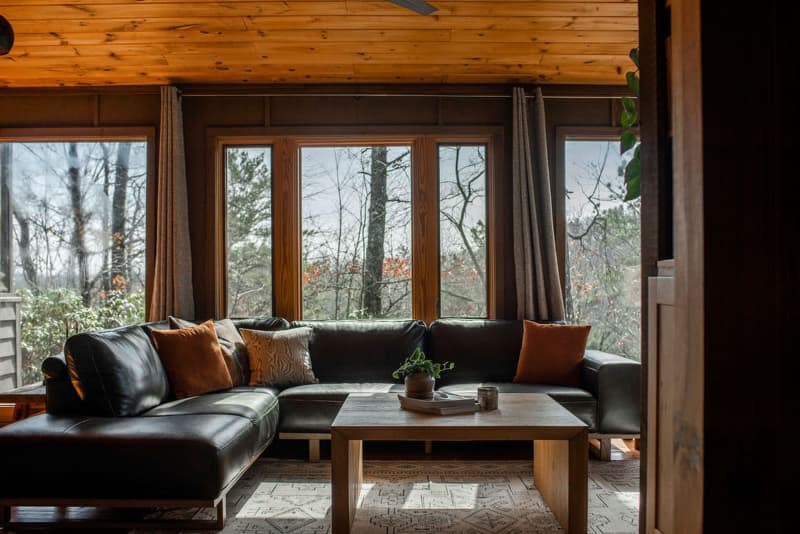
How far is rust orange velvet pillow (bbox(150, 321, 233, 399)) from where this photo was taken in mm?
3389

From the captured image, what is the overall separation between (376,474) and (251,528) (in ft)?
2.98

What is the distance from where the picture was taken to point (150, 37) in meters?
3.91

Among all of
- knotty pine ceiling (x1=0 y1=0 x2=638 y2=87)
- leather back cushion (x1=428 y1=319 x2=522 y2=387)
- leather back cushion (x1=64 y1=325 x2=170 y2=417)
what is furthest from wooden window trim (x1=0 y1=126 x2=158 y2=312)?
leather back cushion (x1=428 y1=319 x2=522 y2=387)

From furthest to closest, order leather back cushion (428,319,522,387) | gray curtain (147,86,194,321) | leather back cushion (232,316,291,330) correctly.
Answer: gray curtain (147,86,194,321) → leather back cushion (232,316,291,330) → leather back cushion (428,319,522,387)

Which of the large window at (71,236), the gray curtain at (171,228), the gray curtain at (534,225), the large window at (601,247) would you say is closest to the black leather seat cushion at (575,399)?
the gray curtain at (534,225)

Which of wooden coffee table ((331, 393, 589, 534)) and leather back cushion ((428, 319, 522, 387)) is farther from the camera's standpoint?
leather back cushion ((428, 319, 522, 387))

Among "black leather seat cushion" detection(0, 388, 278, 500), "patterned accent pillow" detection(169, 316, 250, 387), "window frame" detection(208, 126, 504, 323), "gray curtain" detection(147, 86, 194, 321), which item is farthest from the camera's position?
"window frame" detection(208, 126, 504, 323)

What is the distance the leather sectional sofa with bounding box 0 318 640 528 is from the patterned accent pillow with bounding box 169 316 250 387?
21 centimetres

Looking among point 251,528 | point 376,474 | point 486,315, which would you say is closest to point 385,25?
point 486,315

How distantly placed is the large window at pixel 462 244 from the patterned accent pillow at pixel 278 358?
1.21m

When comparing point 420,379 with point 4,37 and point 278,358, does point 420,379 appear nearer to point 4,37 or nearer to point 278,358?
point 278,358

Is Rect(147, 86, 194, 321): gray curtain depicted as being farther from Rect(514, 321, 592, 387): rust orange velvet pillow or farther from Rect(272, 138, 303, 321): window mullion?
Rect(514, 321, 592, 387): rust orange velvet pillow

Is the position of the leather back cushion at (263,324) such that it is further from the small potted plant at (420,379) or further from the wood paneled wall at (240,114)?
the small potted plant at (420,379)

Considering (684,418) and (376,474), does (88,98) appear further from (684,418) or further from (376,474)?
(684,418)
